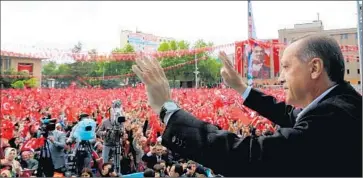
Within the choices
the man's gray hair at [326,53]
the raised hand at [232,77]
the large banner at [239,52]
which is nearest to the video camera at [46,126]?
the large banner at [239,52]

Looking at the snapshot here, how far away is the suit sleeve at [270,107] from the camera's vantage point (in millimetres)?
873

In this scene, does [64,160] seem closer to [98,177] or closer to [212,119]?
[98,177]

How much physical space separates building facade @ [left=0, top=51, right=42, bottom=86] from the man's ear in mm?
2307

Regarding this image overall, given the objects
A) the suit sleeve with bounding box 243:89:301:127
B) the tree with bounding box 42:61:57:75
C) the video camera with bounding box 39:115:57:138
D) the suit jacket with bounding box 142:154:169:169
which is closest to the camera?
the suit sleeve with bounding box 243:89:301:127

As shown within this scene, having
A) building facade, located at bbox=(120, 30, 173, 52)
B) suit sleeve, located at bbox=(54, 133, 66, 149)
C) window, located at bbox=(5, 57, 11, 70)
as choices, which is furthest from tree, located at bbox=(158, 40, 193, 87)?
window, located at bbox=(5, 57, 11, 70)

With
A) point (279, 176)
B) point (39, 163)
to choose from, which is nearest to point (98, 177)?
point (39, 163)

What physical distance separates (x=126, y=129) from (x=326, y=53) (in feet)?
6.06

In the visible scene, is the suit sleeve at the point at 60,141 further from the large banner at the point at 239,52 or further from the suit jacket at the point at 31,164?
the large banner at the point at 239,52

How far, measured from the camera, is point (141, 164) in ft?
7.58

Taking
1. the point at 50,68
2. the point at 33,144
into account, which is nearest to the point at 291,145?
the point at 33,144

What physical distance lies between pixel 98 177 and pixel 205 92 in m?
0.87

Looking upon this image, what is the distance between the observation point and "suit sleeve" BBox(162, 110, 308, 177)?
0.51 meters

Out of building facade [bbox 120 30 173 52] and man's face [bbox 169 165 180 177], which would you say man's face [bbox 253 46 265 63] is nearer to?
building facade [bbox 120 30 173 52]

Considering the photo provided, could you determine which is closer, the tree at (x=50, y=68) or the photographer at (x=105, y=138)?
the photographer at (x=105, y=138)
